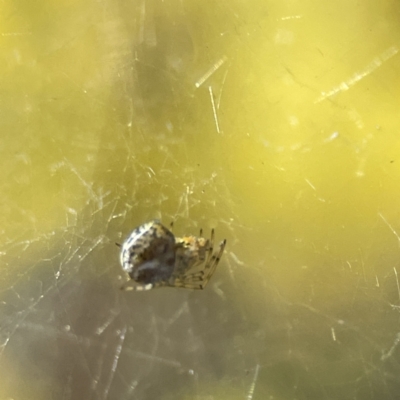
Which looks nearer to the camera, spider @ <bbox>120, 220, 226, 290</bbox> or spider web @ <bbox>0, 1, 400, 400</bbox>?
spider @ <bbox>120, 220, 226, 290</bbox>

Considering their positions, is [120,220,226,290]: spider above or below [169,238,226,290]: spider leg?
above

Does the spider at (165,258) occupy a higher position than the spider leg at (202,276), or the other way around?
the spider at (165,258)

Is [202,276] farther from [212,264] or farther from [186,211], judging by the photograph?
[186,211]

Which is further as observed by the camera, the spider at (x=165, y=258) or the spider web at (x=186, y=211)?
the spider web at (x=186, y=211)

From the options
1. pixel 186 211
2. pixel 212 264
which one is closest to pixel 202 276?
pixel 212 264

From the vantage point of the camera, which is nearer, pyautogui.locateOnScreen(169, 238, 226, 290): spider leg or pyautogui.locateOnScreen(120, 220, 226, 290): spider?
pyautogui.locateOnScreen(120, 220, 226, 290): spider
